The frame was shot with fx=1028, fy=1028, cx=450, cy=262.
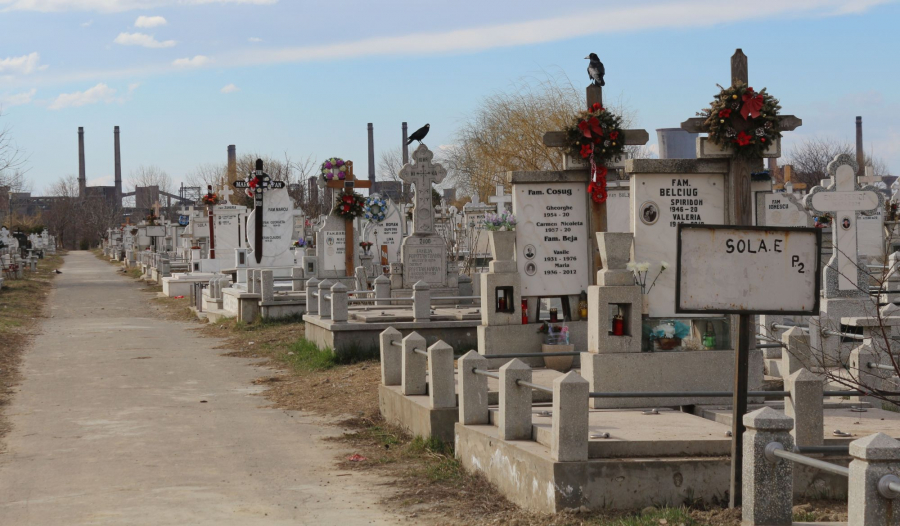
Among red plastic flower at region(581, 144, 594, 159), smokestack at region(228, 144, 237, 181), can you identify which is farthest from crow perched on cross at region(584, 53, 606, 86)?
smokestack at region(228, 144, 237, 181)

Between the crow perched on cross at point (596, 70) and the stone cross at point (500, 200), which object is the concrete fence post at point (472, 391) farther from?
the stone cross at point (500, 200)

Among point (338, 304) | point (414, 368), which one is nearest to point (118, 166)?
point (338, 304)

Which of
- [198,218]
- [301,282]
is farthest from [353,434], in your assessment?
[198,218]

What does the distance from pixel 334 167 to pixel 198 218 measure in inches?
823

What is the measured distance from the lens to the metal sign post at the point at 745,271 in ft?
20.5

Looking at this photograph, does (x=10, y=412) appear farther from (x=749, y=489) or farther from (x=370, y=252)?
(x=370, y=252)

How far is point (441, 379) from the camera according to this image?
10.2 metres

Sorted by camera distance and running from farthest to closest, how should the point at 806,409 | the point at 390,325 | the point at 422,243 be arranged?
the point at 422,243 → the point at 390,325 → the point at 806,409

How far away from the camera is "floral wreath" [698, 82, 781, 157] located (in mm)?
10641

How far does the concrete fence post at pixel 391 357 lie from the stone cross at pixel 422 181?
1137 cm

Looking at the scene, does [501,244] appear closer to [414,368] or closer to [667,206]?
[414,368]

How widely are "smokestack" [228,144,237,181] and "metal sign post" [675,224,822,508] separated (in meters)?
67.6

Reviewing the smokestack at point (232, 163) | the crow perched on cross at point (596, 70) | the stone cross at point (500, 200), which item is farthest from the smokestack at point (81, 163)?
the crow perched on cross at point (596, 70)

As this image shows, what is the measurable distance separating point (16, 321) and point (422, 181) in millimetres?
11439
